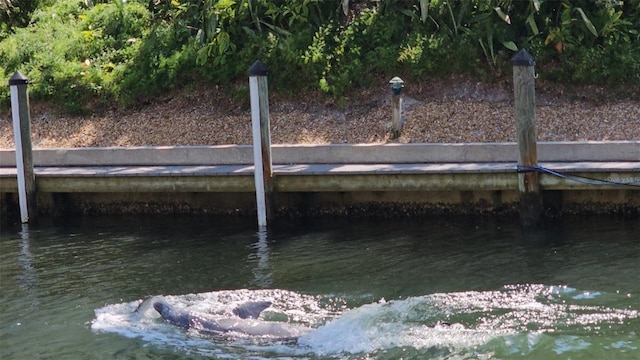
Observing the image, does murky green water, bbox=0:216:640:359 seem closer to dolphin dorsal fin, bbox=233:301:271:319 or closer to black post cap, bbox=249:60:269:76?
dolphin dorsal fin, bbox=233:301:271:319

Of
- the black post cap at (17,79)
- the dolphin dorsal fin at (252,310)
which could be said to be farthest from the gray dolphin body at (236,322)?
the black post cap at (17,79)

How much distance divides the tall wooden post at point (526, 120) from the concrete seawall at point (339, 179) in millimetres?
202

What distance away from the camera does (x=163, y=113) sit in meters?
18.8

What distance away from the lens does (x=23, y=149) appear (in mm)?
15867

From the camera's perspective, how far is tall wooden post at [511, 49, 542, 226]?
13672 millimetres

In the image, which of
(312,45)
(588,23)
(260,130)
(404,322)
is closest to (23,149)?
(260,130)

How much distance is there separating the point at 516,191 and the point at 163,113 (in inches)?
280

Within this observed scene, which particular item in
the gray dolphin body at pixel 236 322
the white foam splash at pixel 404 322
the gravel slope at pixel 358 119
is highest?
the gravel slope at pixel 358 119

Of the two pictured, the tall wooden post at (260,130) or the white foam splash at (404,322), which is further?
the tall wooden post at (260,130)

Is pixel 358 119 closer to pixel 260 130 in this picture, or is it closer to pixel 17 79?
pixel 260 130

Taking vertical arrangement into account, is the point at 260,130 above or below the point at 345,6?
below

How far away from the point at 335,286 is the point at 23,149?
636 centimetres

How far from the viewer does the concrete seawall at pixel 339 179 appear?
558 inches

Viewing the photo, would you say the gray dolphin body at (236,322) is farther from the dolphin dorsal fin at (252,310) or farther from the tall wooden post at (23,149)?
the tall wooden post at (23,149)
